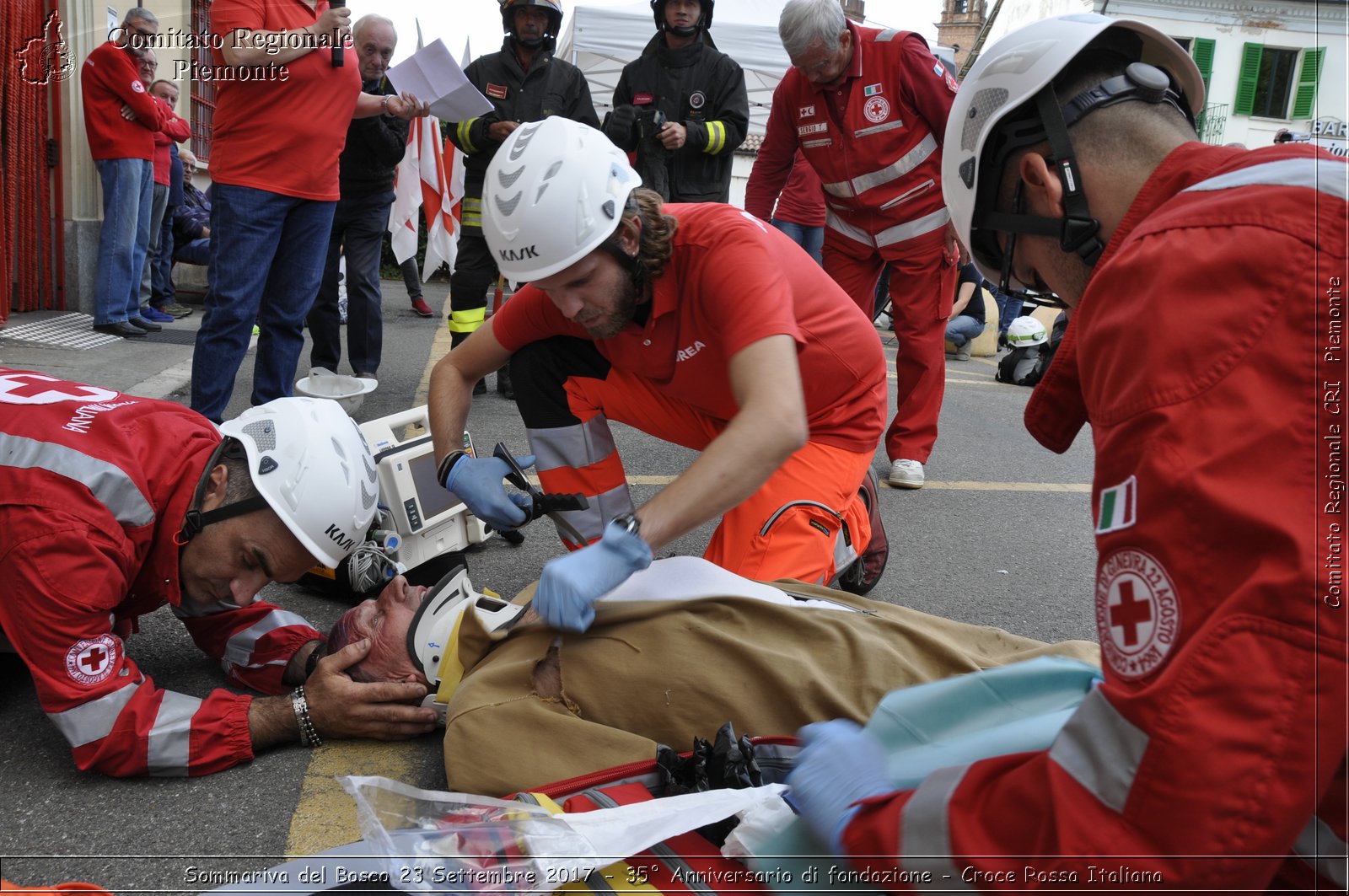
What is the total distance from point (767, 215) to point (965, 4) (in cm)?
6413

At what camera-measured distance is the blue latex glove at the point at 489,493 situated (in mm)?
2748

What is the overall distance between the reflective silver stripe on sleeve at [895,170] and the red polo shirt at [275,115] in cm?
241

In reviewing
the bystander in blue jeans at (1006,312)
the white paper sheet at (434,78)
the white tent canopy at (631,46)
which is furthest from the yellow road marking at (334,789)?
the white tent canopy at (631,46)

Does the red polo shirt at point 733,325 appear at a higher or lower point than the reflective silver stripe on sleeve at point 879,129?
lower

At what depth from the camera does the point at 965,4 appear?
6141 centimetres

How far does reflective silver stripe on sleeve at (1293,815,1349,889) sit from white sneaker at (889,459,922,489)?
3853 millimetres

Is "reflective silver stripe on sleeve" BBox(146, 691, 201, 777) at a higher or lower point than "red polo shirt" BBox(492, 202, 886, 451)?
lower

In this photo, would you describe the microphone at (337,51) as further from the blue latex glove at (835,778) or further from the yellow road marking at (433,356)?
the blue latex glove at (835,778)

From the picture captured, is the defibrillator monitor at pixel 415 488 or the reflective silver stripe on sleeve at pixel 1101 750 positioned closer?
the reflective silver stripe on sleeve at pixel 1101 750

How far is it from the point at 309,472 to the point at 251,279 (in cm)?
215

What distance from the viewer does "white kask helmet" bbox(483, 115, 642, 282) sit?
238 cm

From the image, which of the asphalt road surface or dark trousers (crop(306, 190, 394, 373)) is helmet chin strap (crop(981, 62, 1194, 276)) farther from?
dark trousers (crop(306, 190, 394, 373))

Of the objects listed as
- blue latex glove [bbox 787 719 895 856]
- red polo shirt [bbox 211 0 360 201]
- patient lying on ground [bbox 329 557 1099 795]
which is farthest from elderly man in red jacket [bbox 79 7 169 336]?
blue latex glove [bbox 787 719 895 856]

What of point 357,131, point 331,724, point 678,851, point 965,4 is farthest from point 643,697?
point 965,4
